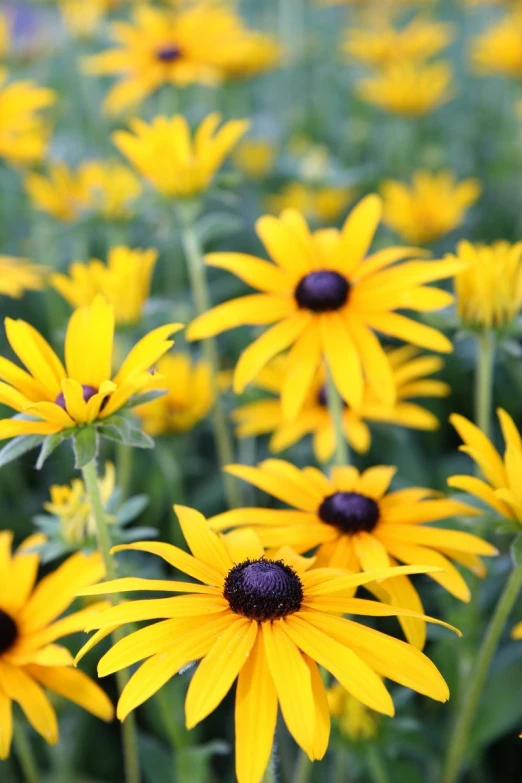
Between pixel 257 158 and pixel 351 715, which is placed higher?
pixel 257 158

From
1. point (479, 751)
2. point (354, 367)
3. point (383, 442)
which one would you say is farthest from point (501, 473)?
point (383, 442)

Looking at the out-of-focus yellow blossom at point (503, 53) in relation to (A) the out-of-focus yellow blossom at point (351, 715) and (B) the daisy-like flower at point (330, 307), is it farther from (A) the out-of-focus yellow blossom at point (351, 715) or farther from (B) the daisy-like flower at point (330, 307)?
(A) the out-of-focus yellow blossom at point (351, 715)

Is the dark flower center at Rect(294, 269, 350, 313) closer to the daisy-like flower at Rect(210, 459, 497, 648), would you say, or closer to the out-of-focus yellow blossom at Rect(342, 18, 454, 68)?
the daisy-like flower at Rect(210, 459, 497, 648)

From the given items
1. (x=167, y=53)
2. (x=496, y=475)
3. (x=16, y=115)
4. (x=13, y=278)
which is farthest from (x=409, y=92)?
(x=496, y=475)

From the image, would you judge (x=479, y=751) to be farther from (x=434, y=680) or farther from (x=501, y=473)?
(x=434, y=680)

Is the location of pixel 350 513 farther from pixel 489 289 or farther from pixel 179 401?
pixel 179 401

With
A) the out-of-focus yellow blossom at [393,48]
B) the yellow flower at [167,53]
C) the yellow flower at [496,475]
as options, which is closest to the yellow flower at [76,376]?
the yellow flower at [496,475]
